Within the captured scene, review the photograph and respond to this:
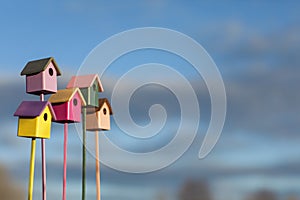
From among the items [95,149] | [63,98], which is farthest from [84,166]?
[63,98]

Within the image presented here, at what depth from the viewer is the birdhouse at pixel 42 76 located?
6836 mm

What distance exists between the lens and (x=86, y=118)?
25.2 ft

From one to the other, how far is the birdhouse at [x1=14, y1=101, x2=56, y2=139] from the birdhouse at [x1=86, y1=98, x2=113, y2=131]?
2.78ft

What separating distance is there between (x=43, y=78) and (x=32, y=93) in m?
0.30

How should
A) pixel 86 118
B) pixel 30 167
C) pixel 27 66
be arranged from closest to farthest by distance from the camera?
pixel 30 167 < pixel 27 66 < pixel 86 118

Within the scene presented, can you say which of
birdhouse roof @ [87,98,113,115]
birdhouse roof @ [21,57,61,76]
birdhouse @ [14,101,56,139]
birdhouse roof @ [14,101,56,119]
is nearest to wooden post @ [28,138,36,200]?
birdhouse @ [14,101,56,139]

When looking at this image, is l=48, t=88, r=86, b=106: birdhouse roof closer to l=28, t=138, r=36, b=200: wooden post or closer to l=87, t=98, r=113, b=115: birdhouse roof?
l=87, t=98, r=113, b=115: birdhouse roof

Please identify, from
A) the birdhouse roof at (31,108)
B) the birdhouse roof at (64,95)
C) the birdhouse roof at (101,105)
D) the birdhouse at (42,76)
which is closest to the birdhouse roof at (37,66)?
the birdhouse at (42,76)

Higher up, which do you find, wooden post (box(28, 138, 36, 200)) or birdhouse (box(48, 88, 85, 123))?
birdhouse (box(48, 88, 85, 123))

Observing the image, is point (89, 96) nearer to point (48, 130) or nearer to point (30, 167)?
point (48, 130)

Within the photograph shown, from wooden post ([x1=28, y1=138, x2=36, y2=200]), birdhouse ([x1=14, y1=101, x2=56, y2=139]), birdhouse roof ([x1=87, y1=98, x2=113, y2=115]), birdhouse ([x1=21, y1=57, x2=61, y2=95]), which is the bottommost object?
wooden post ([x1=28, y1=138, x2=36, y2=200])

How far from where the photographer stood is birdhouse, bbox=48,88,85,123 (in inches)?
279

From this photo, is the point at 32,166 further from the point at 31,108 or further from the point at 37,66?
the point at 37,66

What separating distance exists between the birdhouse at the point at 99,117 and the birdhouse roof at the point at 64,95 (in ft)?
1.01
